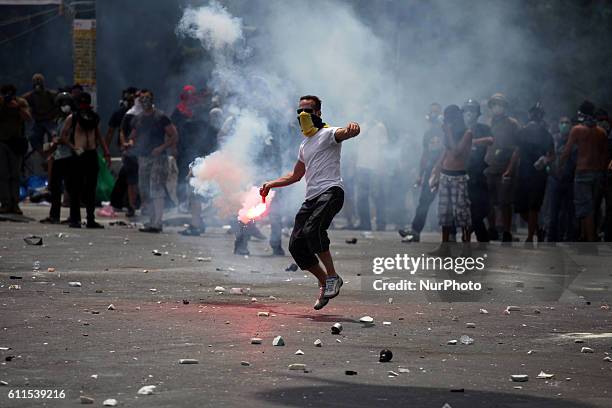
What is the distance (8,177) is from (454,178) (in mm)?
7795

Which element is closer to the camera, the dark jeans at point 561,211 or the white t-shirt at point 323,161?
the white t-shirt at point 323,161

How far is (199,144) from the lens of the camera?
717 inches

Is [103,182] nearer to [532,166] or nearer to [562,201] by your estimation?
[532,166]

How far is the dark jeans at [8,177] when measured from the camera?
20.3 meters

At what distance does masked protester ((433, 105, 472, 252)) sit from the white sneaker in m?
5.19

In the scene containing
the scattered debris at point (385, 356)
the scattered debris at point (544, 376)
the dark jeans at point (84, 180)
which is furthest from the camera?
the dark jeans at point (84, 180)

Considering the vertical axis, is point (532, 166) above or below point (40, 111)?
below

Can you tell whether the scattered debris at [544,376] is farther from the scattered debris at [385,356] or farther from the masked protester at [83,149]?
the masked protester at [83,149]

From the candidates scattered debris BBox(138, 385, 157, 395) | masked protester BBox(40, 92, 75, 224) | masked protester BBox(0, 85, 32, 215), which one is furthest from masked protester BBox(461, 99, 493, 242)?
scattered debris BBox(138, 385, 157, 395)

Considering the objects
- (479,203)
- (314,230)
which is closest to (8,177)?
(479,203)

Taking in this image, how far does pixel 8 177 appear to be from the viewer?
20.3 metres

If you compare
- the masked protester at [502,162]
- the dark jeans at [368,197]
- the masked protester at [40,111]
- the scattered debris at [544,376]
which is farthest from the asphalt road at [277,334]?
the masked protester at [40,111]

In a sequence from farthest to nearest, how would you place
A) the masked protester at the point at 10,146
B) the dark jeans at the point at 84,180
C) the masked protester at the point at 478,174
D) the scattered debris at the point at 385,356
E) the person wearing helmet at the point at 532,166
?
the masked protester at the point at 10,146
the dark jeans at the point at 84,180
the person wearing helmet at the point at 532,166
the masked protester at the point at 478,174
the scattered debris at the point at 385,356

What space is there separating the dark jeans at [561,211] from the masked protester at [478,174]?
1650 mm
